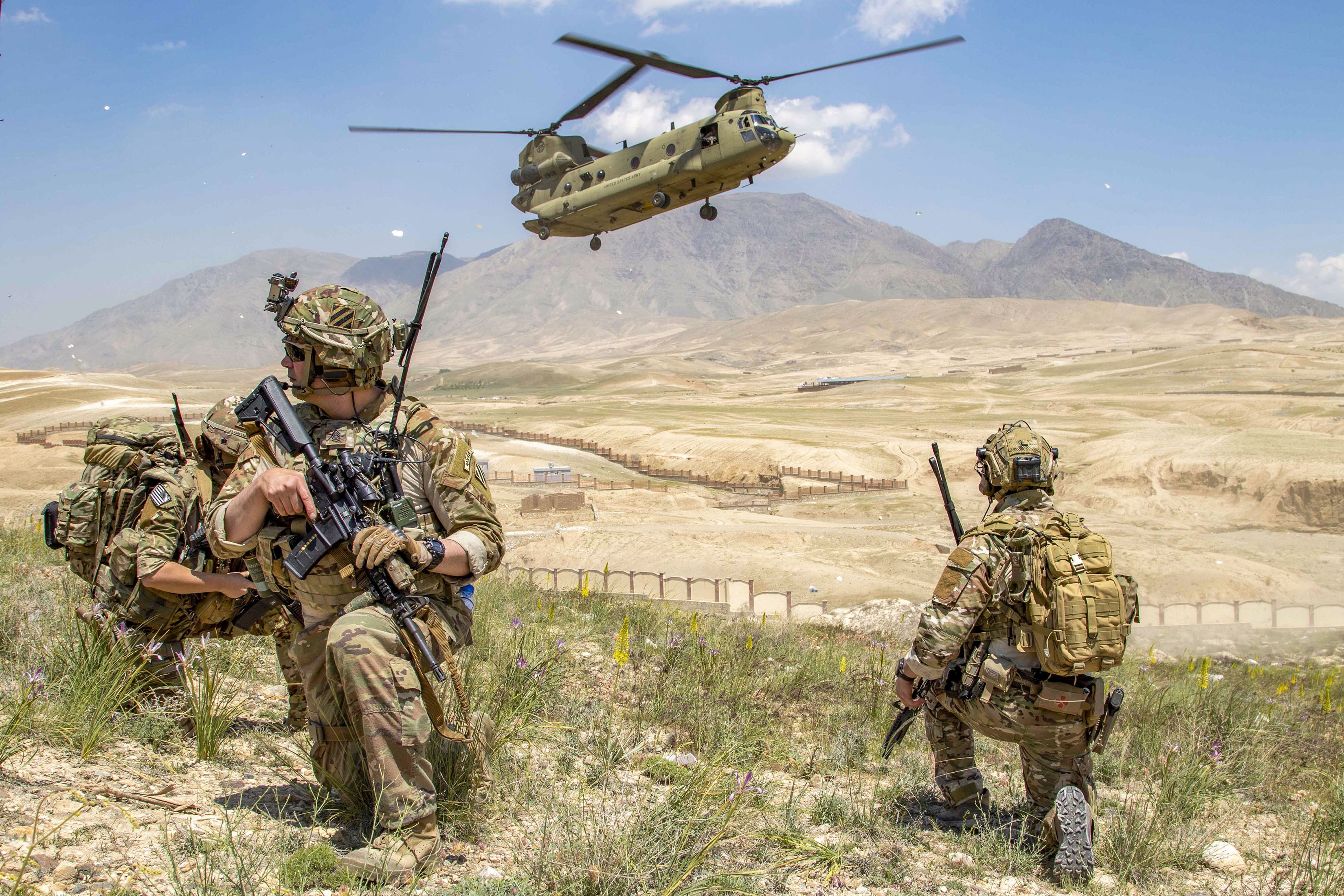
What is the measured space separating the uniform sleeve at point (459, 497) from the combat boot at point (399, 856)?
0.83 meters

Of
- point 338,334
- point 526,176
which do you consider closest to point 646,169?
point 526,176

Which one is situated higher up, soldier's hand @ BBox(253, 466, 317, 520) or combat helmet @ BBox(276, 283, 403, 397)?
combat helmet @ BBox(276, 283, 403, 397)

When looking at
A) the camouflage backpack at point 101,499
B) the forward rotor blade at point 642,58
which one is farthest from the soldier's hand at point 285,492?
the forward rotor blade at point 642,58

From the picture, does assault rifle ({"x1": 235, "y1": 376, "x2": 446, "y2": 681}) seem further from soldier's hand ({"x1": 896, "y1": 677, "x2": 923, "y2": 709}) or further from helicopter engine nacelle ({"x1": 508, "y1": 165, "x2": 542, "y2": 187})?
helicopter engine nacelle ({"x1": 508, "y1": 165, "x2": 542, "y2": 187})

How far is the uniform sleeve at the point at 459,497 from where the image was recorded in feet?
10.4

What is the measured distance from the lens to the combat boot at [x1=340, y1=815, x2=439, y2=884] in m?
2.77

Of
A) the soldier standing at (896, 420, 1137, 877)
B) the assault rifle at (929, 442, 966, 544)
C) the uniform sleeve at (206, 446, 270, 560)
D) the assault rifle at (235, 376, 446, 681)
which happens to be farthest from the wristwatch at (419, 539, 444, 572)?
the assault rifle at (929, 442, 966, 544)

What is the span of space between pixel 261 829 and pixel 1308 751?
6.29 meters

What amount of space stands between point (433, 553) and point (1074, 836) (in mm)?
2708

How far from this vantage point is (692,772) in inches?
136

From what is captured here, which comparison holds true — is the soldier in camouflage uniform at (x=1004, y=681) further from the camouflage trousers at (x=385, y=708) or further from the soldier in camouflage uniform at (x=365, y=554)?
the camouflage trousers at (x=385, y=708)

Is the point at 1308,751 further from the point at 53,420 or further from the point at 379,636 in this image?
the point at 53,420

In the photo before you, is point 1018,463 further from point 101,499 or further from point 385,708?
point 101,499

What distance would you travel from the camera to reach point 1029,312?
15075 cm
